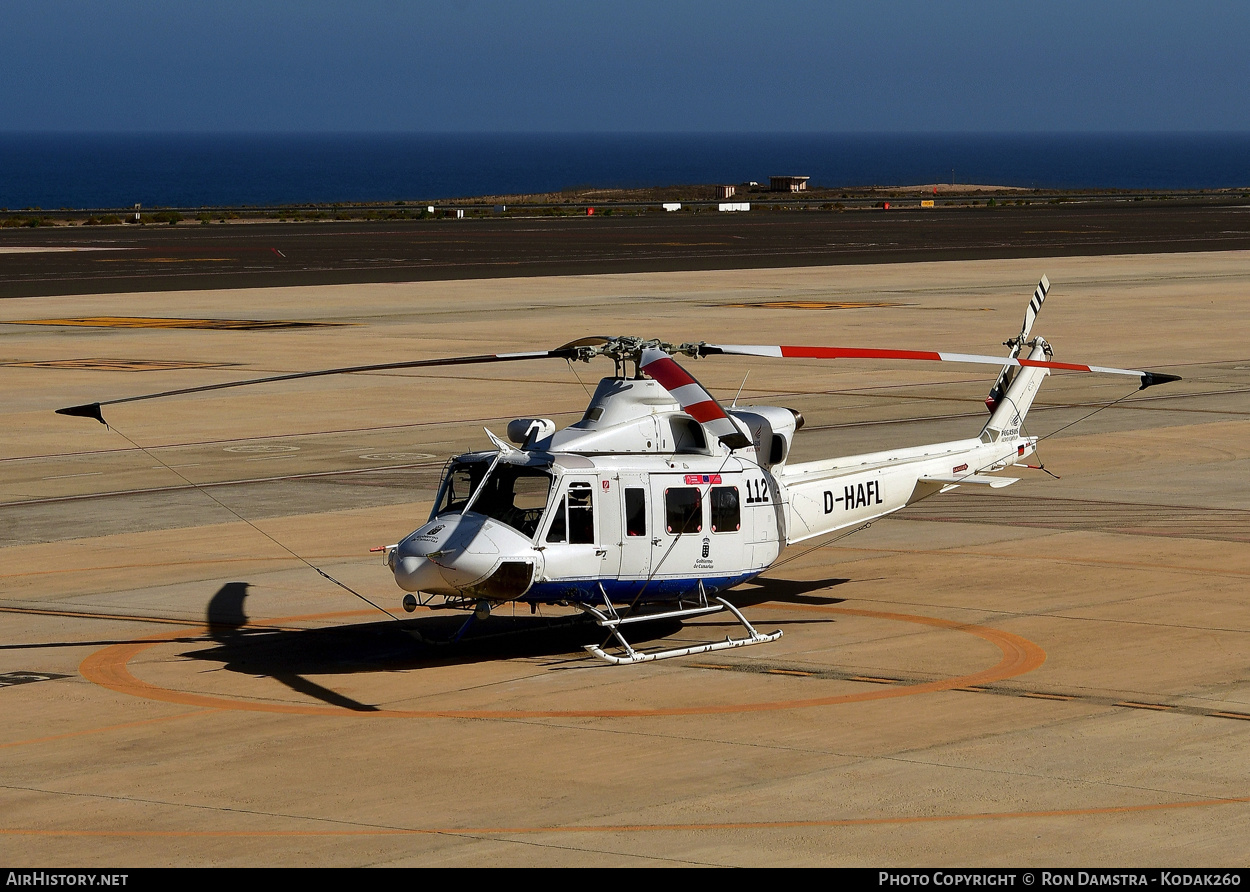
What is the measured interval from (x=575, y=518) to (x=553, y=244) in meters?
95.7

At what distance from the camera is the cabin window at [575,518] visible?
20875 mm

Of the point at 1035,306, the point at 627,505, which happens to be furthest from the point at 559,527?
the point at 1035,306

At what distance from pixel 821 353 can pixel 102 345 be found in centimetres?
4397

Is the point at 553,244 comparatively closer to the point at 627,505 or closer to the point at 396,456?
the point at 396,456

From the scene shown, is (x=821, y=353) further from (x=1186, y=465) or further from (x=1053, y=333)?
(x=1053, y=333)

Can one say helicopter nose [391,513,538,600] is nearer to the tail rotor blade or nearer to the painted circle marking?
the tail rotor blade

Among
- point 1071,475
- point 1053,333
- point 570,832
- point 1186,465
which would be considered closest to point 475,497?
point 570,832

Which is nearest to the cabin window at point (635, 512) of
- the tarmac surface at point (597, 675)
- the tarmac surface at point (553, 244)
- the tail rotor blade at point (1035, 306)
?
the tarmac surface at point (597, 675)

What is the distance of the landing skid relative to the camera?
21406 mm

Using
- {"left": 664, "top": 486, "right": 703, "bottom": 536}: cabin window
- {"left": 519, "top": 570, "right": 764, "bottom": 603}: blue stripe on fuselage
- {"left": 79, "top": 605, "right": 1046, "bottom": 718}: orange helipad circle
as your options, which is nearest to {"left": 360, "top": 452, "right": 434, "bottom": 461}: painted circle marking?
{"left": 79, "top": 605, "right": 1046, "bottom": 718}: orange helipad circle

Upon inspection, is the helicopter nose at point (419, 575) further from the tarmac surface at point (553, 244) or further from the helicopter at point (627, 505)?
the tarmac surface at point (553, 244)

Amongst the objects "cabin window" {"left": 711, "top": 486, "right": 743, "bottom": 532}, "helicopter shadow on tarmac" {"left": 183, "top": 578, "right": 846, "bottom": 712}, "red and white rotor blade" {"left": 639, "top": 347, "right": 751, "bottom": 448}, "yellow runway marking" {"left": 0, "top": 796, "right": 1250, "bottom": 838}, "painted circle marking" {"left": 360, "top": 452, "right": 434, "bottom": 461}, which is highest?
"red and white rotor blade" {"left": 639, "top": 347, "right": 751, "bottom": 448}

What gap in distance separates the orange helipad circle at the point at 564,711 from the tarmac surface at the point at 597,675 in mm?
60

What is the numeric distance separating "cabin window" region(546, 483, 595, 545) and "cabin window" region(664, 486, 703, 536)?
1.02m
